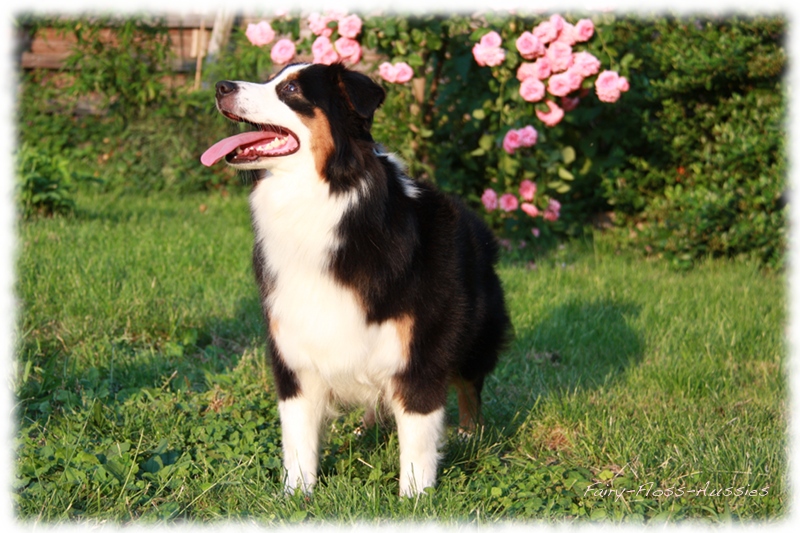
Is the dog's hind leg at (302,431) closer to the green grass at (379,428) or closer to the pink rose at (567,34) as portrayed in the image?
the green grass at (379,428)

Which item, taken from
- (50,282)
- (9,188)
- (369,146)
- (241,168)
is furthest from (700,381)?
(9,188)

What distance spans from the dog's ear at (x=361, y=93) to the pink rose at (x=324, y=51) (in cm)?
333

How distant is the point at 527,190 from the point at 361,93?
379cm

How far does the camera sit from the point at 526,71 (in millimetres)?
6375

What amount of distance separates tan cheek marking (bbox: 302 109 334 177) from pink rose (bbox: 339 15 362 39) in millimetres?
3474

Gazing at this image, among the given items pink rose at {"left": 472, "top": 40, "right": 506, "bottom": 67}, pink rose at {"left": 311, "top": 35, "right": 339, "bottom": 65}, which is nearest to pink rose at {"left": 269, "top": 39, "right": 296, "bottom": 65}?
pink rose at {"left": 311, "top": 35, "right": 339, "bottom": 65}

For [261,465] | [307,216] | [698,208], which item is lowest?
[261,465]

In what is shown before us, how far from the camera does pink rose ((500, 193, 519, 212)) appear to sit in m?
6.83

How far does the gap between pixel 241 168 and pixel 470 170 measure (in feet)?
14.6

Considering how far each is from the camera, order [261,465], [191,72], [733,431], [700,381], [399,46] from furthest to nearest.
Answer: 1. [191,72]
2. [399,46]
3. [700,381]
4. [733,431]
5. [261,465]

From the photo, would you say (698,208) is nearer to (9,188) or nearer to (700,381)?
(700,381)

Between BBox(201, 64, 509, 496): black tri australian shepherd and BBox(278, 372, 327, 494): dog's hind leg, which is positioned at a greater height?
BBox(201, 64, 509, 496): black tri australian shepherd

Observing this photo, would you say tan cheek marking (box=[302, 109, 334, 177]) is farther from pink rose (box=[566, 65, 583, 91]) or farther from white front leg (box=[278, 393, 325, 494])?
pink rose (box=[566, 65, 583, 91])

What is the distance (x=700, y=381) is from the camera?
4.46 meters
